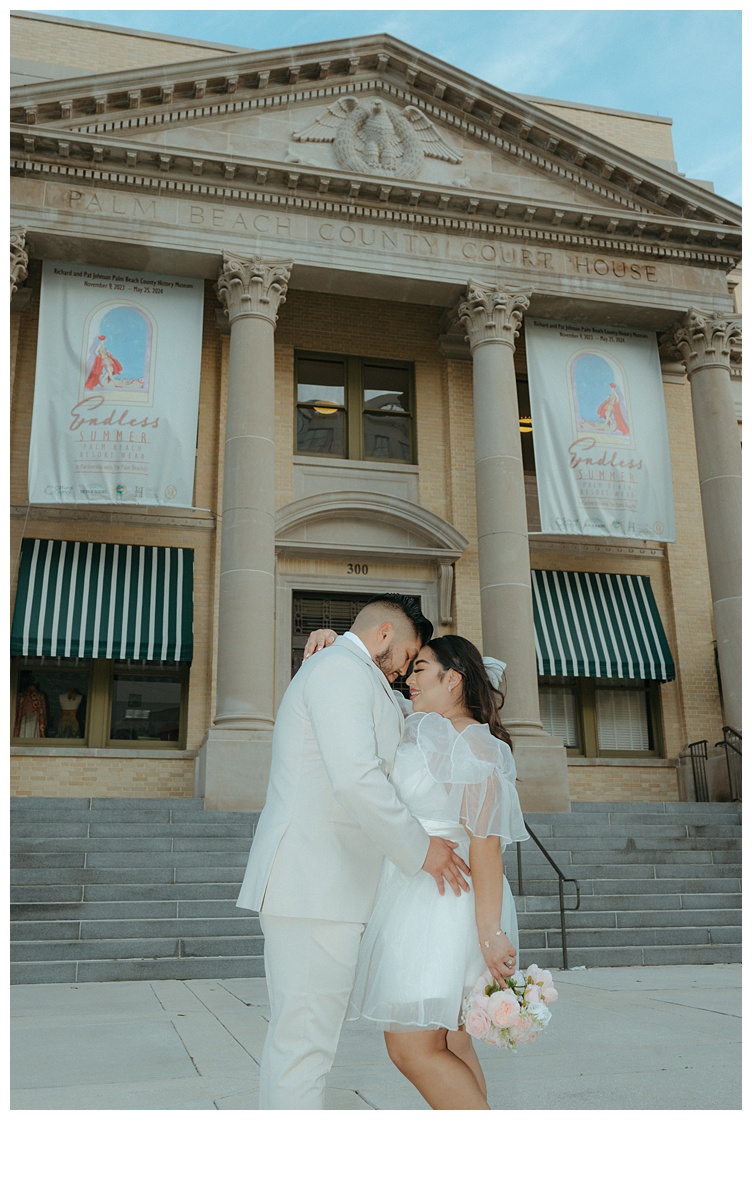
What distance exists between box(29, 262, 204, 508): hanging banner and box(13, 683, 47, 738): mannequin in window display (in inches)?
136

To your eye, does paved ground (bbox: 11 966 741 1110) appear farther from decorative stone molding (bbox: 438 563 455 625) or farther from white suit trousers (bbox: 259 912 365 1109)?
decorative stone molding (bbox: 438 563 455 625)

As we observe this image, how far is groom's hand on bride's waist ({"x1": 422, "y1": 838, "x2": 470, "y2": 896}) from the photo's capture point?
3.32m

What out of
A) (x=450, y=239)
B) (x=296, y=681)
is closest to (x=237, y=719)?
(x=450, y=239)

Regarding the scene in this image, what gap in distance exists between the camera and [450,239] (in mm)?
17000

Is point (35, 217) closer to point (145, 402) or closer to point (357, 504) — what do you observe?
point (145, 402)

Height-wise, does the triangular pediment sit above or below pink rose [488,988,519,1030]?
above

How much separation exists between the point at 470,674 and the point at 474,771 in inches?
18.4

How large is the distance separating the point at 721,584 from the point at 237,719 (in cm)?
841

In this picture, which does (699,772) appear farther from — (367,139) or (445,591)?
(367,139)

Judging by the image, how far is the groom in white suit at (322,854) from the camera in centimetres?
311

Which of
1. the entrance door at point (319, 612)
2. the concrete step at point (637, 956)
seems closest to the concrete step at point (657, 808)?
the concrete step at point (637, 956)

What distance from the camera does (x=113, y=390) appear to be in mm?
15445

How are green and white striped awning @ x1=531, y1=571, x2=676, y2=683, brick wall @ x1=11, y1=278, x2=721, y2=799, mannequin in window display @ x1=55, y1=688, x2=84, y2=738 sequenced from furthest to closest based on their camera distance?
green and white striped awning @ x1=531, y1=571, x2=676, y2=683 → brick wall @ x1=11, y1=278, x2=721, y2=799 → mannequin in window display @ x1=55, y1=688, x2=84, y2=738

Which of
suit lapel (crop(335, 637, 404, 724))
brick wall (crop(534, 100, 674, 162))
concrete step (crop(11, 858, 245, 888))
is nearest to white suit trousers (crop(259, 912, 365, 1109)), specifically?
suit lapel (crop(335, 637, 404, 724))
